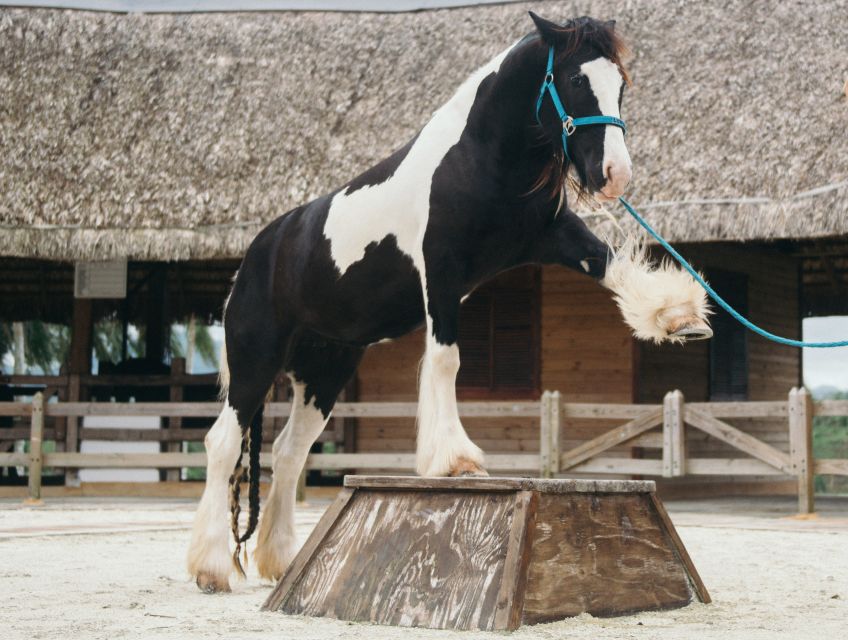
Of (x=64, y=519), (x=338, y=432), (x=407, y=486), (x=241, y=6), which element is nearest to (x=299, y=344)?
(x=407, y=486)

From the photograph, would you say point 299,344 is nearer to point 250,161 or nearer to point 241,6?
point 250,161

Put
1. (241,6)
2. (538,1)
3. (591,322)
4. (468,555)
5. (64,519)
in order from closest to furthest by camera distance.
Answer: (468,555) < (64,519) < (591,322) < (538,1) < (241,6)

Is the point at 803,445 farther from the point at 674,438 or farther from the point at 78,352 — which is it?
the point at 78,352

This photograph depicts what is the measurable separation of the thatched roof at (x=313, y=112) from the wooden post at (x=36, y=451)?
5.52 ft

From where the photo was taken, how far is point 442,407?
4.12m

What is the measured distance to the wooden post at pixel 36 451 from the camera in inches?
489

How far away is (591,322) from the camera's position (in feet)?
43.7

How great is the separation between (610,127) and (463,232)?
0.63 meters

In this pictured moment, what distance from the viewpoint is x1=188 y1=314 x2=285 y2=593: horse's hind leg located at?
5.08m

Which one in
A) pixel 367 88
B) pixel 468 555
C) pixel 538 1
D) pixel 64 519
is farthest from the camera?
pixel 538 1

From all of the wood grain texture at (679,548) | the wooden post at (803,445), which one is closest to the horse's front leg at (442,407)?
the wood grain texture at (679,548)

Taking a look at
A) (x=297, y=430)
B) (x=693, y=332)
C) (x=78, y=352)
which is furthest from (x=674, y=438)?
(x=78, y=352)

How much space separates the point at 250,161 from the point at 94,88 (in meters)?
2.81

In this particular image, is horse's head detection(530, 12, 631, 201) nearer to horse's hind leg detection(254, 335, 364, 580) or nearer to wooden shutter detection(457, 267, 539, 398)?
horse's hind leg detection(254, 335, 364, 580)
